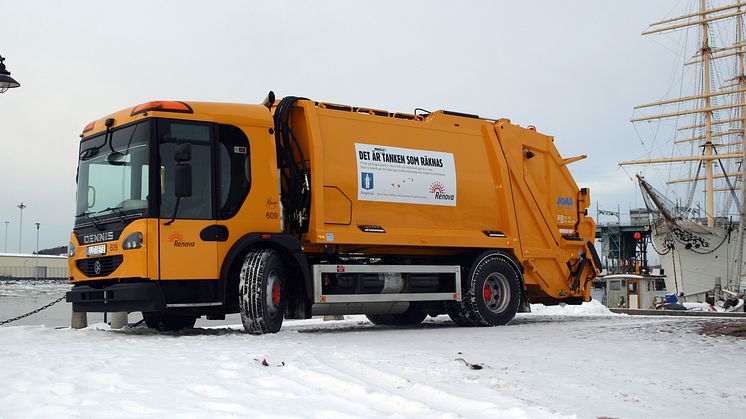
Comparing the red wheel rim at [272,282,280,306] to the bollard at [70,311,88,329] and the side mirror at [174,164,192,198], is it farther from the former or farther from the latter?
the bollard at [70,311,88,329]

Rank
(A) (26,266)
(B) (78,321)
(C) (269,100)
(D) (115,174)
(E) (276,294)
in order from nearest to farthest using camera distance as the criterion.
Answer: (D) (115,174) → (E) (276,294) → (C) (269,100) → (B) (78,321) → (A) (26,266)

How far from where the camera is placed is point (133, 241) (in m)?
10.2

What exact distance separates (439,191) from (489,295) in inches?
82.0

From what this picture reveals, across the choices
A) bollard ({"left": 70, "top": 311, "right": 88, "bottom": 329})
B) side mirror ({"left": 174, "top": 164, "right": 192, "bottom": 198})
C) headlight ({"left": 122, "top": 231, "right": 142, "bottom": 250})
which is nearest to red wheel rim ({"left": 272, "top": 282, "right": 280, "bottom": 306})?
side mirror ({"left": 174, "top": 164, "right": 192, "bottom": 198})

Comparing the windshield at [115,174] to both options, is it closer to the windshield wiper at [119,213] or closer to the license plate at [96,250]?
the windshield wiper at [119,213]

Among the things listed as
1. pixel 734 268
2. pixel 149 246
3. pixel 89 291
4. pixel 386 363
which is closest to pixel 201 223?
pixel 149 246

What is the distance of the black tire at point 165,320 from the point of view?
12648 mm

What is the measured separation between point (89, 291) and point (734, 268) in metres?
57.1

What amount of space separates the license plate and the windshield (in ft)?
1.35

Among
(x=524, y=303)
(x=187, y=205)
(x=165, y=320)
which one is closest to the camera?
(x=187, y=205)

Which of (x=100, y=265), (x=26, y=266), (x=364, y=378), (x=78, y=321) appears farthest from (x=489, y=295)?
(x=26, y=266)

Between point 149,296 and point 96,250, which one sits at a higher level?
point 96,250

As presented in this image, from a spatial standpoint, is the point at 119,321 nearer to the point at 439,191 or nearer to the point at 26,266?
the point at 439,191

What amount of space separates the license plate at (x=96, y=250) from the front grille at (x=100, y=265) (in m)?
0.08
